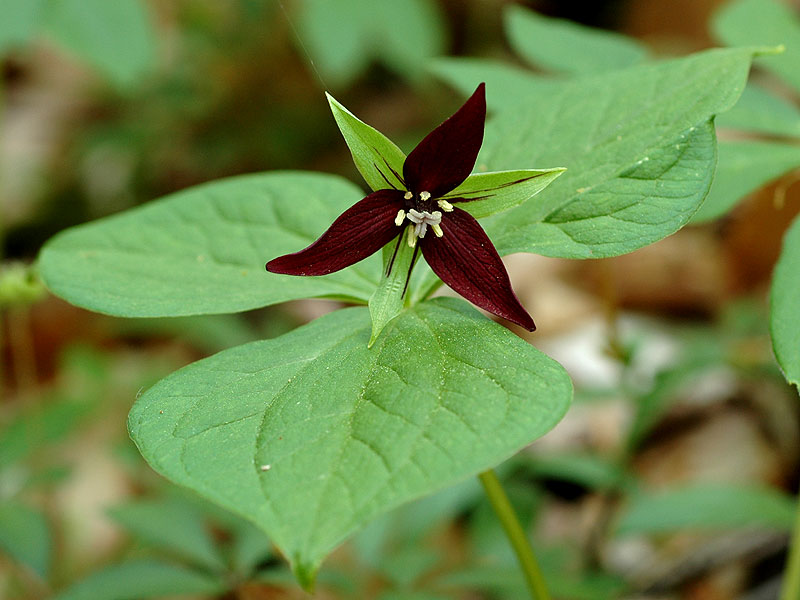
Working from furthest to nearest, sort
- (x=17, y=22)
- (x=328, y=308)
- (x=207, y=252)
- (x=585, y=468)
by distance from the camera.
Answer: (x=328, y=308) < (x=17, y=22) < (x=585, y=468) < (x=207, y=252)

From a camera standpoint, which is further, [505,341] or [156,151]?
[156,151]

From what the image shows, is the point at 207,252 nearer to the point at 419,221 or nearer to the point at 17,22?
the point at 419,221

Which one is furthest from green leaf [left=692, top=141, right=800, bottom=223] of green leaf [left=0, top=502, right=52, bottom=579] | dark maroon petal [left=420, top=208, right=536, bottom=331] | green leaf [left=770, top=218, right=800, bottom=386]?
green leaf [left=0, top=502, right=52, bottom=579]

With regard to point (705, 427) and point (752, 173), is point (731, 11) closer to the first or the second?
point (752, 173)

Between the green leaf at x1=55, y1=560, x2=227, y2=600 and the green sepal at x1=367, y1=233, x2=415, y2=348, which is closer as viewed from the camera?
the green sepal at x1=367, y1=233, x2=415, y2=348

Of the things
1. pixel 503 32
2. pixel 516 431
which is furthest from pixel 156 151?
pixel 516 431

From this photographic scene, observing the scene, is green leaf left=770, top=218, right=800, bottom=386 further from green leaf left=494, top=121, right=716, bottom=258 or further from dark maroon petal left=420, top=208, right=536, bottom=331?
dark maroon petal left=420, top=208, right=536, bottom=331

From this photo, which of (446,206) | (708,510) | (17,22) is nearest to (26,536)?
(446,206)
